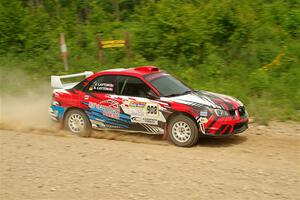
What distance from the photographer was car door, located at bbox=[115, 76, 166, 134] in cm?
989

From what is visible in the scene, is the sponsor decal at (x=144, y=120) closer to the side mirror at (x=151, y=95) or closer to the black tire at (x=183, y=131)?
the black tire at (x=183, y=131)

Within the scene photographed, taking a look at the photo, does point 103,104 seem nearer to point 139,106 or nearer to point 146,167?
point 139,106

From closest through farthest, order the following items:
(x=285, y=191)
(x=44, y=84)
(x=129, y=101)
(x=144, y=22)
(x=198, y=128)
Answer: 1. (x=285, y=191)
2. (x=198, y=128)
3. (x=129, y=101)
4. (x=44, y=84)
5. (x=144, y=22)

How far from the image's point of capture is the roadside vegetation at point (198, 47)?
48.7 feet

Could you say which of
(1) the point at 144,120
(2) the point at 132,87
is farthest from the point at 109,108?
(1) the point at 144,120

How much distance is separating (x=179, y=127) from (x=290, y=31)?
9.91m

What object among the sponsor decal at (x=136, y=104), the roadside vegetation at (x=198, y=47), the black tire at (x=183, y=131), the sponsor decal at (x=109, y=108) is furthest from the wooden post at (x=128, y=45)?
the black tire at (x=183, y=131)

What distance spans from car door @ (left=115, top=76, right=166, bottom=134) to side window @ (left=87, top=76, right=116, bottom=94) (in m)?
0.18

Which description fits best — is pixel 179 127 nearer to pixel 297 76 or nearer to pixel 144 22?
pixel 297 76

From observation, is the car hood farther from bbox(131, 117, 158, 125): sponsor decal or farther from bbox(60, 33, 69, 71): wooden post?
bbox(60, 33, 69, 71): wooden post

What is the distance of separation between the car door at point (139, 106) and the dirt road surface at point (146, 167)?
35cm

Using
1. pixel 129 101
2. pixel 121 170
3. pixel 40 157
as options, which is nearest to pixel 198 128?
pixel 129 101

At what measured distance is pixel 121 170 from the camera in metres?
7.54

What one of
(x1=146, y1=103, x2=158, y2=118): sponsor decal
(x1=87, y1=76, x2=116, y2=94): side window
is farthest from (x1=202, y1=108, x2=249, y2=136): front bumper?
(x1=87, y1=76, x2=116, y2=94): side window
